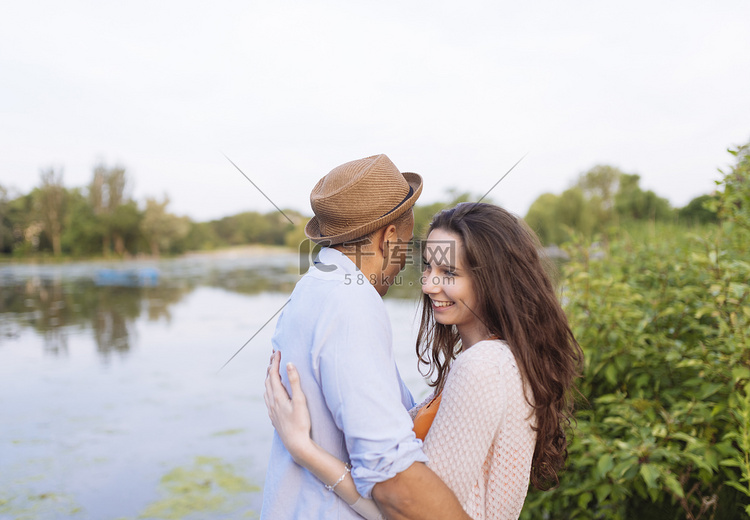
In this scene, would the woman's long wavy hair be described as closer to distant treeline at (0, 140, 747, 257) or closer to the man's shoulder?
the man's shoulder

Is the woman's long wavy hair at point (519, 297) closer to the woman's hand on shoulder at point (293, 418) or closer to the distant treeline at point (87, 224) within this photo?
the woman's hand on shoulder at point (293, 418)

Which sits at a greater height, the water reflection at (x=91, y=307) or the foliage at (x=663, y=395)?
the foliage at (x=663, y=395)

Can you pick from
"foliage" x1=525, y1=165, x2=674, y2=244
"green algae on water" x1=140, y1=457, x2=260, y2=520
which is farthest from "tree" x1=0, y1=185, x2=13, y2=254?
"green algae on water" x1=140, y1=457, x2=260, y2=520

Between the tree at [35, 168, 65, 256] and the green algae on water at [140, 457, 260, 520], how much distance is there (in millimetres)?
50824

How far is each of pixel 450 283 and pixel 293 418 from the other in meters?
0.59

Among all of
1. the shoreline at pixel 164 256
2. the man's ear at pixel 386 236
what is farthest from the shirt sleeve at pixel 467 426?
the shoreline at pixel 164 256

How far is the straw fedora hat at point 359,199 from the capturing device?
1.31 meters

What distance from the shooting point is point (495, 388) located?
1.32m

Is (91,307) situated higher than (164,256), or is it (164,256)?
(164,256)

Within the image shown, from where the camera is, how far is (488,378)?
51.9 inches

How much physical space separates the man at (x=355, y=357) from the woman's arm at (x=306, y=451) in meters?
0.03

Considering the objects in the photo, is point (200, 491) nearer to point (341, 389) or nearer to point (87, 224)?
point (341, 389)

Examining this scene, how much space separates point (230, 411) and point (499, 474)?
5550 millimetres

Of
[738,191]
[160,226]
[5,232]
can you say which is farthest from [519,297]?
[5,232]
